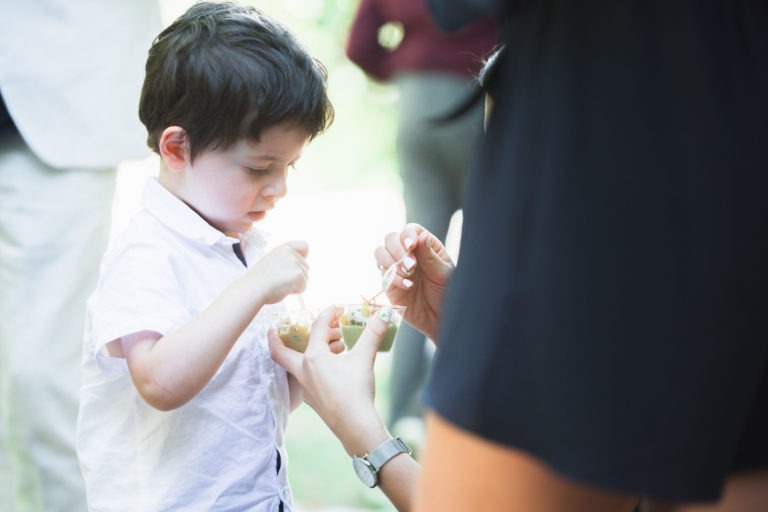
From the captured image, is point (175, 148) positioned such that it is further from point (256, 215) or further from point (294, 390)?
point (294, 390)

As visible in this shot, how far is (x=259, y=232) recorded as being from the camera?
1768mm

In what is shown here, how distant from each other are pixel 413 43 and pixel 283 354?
1.38 meters

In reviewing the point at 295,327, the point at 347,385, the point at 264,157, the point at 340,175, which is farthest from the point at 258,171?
the point at 340,175

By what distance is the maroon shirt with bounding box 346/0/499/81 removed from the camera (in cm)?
250

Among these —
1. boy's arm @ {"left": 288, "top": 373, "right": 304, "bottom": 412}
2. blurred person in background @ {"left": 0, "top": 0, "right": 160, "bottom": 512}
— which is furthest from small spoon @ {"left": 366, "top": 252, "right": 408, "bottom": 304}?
blurred person in background @ {"left": 0, "top": 0, "right": 160, "bottom": 512}

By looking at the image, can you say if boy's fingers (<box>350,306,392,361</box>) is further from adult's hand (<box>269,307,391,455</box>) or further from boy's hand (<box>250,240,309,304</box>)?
boy's hand (<box>250,240,309,304</box>)

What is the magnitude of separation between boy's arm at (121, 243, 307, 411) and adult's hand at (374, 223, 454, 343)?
257mm

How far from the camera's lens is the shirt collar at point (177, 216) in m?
1.51

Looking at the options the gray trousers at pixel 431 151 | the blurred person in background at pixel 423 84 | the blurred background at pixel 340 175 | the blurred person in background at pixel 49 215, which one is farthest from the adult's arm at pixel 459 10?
the blurred background at pixel 340 175

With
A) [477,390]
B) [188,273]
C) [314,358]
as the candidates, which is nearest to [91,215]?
[188,273]

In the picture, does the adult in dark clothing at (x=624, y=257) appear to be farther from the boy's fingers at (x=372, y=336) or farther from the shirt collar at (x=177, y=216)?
the shirt collar at (x=177, y=216)

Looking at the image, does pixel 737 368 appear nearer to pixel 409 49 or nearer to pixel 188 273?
pixel 188 273

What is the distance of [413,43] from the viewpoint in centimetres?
264

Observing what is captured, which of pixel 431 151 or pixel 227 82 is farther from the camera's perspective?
pixel 431 151
